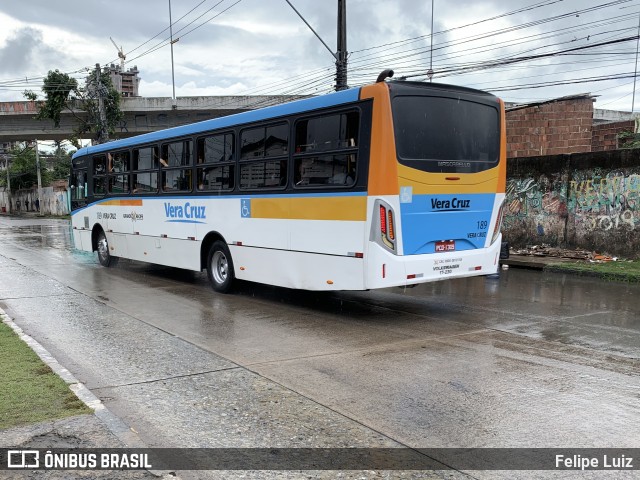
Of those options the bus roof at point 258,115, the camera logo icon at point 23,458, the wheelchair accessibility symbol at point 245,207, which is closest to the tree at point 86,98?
the bus roof at point 258,115

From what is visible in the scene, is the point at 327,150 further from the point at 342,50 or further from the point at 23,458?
the point at 342,50

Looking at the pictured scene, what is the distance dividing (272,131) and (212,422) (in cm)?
558

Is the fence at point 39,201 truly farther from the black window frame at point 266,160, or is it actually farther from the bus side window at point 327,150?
the bus side window at point 327,150

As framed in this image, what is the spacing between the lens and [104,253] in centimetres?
1495

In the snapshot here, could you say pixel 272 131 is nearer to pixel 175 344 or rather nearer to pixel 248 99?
pixel 175 344

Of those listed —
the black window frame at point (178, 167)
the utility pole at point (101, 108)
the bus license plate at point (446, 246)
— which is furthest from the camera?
the utility pole at point (101, 108)

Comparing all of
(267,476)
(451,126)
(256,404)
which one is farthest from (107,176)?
(267,476)

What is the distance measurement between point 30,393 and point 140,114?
125 ft

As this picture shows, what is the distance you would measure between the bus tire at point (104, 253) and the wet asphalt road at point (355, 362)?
3.46 meters

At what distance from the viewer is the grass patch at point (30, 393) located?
4.54 meters

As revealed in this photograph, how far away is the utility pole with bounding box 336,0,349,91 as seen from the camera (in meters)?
17.1

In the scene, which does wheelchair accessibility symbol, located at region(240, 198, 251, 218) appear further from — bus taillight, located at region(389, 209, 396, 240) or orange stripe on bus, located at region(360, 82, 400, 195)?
bus taillight, located at region(389, 209, 396, 240)

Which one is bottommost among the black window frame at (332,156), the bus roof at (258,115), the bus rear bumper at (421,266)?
the bus rear bumper at (421,266)

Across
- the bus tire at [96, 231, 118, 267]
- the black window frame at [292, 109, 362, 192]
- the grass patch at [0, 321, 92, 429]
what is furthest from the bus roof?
the grass patch at [0, 321, 92, 429]
